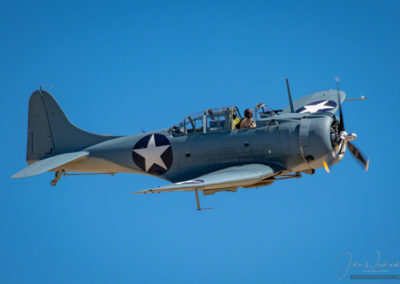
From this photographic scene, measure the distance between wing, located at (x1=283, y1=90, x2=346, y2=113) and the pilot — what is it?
2.82m

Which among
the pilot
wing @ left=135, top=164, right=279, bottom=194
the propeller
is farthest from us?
the pilot

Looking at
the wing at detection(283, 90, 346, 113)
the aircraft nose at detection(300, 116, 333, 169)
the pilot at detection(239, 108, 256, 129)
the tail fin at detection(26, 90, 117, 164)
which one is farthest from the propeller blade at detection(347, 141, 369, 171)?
the tail fin at detection(26, 90, 117, 164)

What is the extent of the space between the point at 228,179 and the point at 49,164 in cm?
618

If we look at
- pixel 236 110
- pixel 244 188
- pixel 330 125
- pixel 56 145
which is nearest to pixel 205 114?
pixel 236 110

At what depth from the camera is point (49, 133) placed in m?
20.3

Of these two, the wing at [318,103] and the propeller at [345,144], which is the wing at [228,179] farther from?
the wing at [318,103]

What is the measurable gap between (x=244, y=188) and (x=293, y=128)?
214cm

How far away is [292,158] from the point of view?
56.3 ft

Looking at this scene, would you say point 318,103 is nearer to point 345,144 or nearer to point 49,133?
point 345,144

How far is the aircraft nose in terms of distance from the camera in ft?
55.1

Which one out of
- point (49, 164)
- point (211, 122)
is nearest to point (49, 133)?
point (49, 164)

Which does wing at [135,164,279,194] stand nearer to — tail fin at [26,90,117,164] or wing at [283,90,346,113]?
wing at [283,90,346,113]

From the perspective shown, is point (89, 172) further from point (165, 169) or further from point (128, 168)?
point (165, 169)

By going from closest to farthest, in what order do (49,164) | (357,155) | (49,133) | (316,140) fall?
(316,140) < (357,155) < (49,164) < (49,133)
